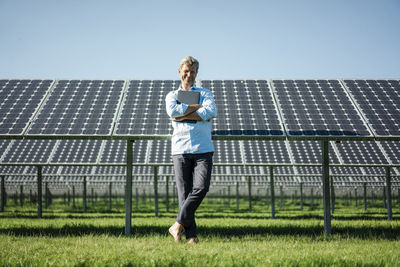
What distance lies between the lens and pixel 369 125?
910cm

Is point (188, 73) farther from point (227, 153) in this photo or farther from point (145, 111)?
point (227, 153)

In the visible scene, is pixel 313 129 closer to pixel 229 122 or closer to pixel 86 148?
pixel 229 122

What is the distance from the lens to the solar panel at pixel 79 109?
29.3ft

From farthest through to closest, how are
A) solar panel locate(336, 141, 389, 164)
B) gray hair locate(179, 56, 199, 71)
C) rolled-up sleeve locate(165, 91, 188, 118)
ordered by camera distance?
1. solar panel locate(336, 141, 389, 164)
2. gray hair locate(179, 56, 199, 71)
3. rolled-up sleeve locate(165, 91, 188, 118)

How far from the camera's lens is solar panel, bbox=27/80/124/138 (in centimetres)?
892

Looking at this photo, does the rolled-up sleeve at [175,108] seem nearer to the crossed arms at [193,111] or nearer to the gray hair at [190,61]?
the crossed arms at [193,111]

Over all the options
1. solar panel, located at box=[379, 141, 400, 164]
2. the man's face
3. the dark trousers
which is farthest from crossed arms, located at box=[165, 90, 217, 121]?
solar panel, located at box=[379, 141, 400, 164]

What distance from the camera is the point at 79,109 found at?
989 cm

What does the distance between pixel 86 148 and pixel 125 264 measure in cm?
1453

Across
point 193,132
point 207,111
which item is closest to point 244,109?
point 207,111

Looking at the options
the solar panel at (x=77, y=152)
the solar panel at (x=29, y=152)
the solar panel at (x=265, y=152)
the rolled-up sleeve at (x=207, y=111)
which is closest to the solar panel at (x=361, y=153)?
the solar panel at (x=265, y=152)

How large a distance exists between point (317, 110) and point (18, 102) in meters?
7.95

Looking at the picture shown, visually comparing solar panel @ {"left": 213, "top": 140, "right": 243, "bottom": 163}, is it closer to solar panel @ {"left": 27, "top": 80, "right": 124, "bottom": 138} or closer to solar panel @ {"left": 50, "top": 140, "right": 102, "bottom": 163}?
solar panel @ {"left": 50, "top": 140, "right": 102, "bottom": 163}

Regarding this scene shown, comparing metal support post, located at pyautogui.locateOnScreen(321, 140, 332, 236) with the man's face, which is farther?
metal support post, located at pyautogui.locateOnScreen(321, 140, 332, 236)
